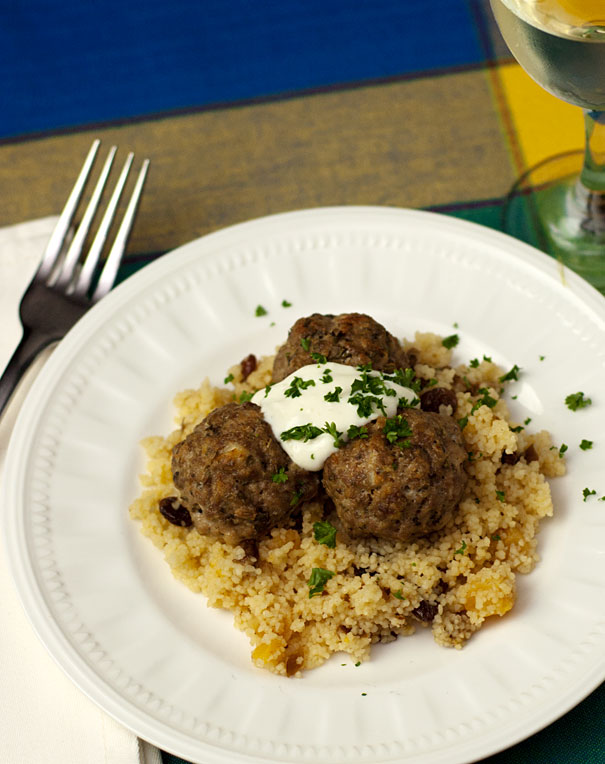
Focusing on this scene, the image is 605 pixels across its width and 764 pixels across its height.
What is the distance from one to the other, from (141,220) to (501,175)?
197 cm

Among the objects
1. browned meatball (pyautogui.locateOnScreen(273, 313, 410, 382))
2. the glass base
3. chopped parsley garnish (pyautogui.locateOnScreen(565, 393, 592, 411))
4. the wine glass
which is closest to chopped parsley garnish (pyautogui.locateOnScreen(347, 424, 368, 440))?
browned meatball (pyautogui.locateOnScreen(273, 313, 410, 382))

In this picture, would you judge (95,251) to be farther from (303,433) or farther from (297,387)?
(303,433)

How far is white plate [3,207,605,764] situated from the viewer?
2994 mm

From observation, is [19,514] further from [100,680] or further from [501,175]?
[501,175]

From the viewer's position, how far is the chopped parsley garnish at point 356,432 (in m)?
3.24

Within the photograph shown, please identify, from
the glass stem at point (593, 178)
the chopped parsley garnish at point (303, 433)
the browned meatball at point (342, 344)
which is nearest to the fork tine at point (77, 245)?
the browned meatball at point (342, 344)

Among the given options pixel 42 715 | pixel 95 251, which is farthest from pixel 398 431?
pixel 95 251

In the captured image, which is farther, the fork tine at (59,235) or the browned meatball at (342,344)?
the fork tine at (59,235)

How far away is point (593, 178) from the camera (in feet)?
14.2

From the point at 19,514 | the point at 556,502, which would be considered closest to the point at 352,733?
the point at 556,502

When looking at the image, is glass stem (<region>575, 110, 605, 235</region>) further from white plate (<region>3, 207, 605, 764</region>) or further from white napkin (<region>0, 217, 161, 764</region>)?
white napkin (<region>0, 217, 161, 764</region>)

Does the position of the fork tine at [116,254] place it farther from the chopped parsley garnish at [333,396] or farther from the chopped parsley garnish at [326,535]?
the chopped parsley garnish at [326,535]

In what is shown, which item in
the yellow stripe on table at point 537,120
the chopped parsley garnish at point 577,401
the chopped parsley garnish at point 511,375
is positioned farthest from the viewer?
the yellow stripe on table at point 537,120

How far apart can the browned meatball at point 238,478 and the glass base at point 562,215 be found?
6.54 ft
